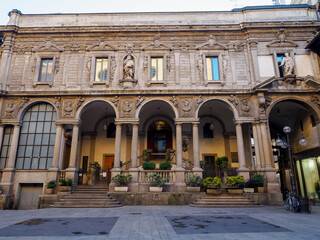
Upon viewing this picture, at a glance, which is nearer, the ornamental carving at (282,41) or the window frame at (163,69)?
the window frame at (163,69)

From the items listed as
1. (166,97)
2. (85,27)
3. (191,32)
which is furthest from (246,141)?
(85,27)

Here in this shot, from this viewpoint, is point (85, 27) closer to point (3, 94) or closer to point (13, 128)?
point (3, 94)

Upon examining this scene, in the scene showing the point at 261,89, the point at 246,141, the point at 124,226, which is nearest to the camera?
the point at 124,226

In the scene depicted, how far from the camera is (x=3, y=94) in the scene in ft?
52.5

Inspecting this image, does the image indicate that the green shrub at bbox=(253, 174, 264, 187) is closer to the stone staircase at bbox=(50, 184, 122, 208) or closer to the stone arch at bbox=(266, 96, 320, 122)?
the stone arch at bbox=(266, 96, 320, 122)

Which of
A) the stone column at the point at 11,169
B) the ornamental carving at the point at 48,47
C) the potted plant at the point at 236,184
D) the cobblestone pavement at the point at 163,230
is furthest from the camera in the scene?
the ornamental carving at the point at 48,47

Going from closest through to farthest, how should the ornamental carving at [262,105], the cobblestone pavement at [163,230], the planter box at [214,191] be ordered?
the cobblestone pavement at [163,230] → the planter box at [214,191] → the ornamental carving at [262,105]

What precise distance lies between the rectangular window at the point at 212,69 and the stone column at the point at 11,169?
14677 mm

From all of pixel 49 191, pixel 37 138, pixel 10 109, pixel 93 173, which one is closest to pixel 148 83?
pixel 93 173

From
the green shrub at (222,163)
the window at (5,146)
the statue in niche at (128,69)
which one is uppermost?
the statue in niche at (128,69)

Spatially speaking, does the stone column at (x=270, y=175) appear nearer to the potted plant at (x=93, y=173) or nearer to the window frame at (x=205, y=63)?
the window frame at (x=205, y=63)

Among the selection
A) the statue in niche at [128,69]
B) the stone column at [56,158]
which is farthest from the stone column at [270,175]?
the stone column at [56,158]

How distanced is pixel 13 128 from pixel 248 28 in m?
19.5

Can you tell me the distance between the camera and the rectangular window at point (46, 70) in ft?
56.0
